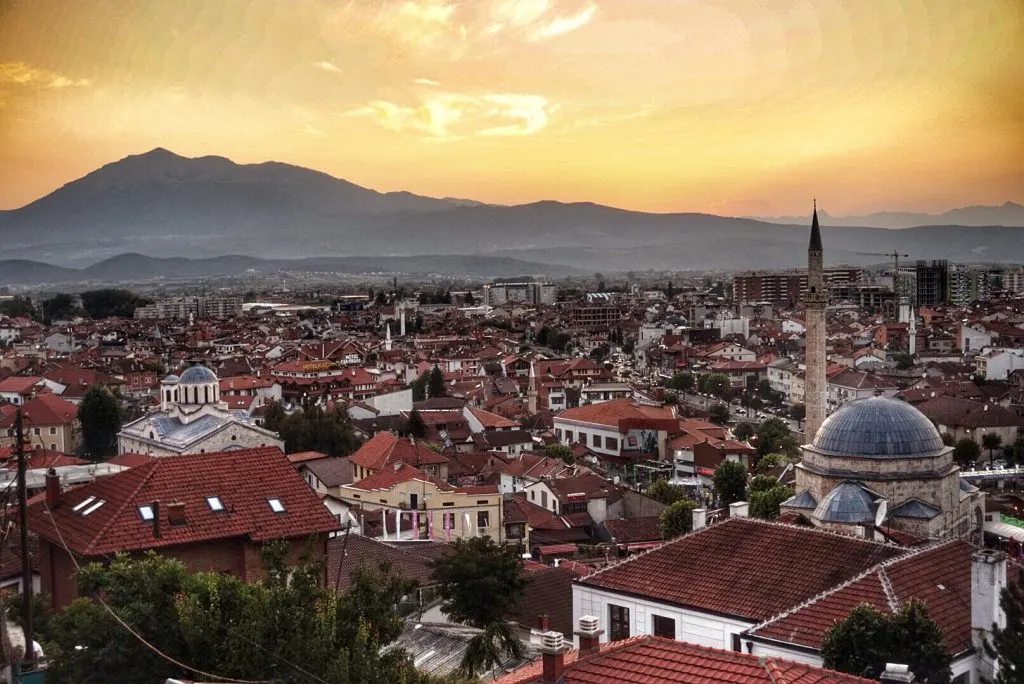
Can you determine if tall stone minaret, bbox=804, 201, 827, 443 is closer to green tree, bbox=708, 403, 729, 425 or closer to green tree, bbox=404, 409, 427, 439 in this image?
green tree, bbox=404, 409, 427, 439

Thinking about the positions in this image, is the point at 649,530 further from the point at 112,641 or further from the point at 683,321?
Answer: the point at 683,321

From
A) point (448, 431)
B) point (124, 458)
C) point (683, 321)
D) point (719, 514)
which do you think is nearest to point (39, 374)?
point (448, 431)

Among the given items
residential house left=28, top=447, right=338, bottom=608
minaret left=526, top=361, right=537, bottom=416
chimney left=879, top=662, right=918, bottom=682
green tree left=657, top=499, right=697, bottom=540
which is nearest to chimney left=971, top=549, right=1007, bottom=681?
chimney left=879, top=662, right=918, bottom=682

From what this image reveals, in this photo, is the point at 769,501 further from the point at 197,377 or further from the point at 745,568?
the point at 197,377

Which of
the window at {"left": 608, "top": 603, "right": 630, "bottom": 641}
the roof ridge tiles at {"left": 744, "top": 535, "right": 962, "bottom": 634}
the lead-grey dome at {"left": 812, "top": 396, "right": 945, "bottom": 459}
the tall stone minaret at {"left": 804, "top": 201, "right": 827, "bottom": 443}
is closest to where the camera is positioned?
the roof ridge tiles at {"left": 744, "top": 535, "right": 962, "bottom": 634}

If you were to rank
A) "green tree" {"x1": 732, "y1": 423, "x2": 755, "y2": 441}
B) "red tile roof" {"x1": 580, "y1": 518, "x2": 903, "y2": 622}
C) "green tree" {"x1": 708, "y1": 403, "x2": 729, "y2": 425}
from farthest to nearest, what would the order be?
"green tree" {"x1": 708, "y1": 403, "x2": 729, "y2": 425} → "green tree" {"x1": 732, "y1": 423, "x2": 755, "y2": 441} → "red tile roof" {"x1": 580, "y1": 518, "x2": 903, "y2": 622}

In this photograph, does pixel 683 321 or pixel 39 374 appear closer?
pixel 39 374

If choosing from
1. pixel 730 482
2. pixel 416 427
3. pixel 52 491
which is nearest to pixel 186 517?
pixel 52 491
